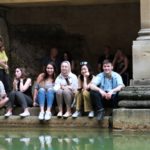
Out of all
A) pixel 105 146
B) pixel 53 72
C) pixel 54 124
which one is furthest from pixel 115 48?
pixel 105 146

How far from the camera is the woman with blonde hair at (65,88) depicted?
11.3m

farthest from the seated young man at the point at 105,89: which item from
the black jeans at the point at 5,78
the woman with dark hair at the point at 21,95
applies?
the black jeans at the point at 5,78

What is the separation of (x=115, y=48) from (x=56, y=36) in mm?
1720

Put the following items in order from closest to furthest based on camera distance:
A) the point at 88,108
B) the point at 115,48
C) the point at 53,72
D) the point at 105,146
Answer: the point at 105,146, the point at 88,108, the point at 53,72, the point at 115,48

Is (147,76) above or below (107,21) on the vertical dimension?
below

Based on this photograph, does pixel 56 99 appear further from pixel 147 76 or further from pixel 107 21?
pixel 107 21

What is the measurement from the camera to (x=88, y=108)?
1112 centimetres

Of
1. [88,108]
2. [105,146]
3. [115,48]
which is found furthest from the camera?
[115,48]

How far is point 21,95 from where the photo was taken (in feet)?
38.4

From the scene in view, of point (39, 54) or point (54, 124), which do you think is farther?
point (39, 54)

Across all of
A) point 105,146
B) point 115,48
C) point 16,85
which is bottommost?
point 105,146

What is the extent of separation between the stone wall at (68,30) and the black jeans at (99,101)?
4.31m

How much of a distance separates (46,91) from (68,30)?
4502mm

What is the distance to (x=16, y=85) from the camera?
39.6 feet
